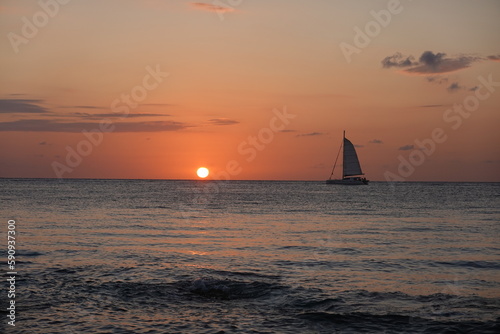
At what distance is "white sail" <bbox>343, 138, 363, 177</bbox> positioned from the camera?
181738mm

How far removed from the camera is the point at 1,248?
106ft

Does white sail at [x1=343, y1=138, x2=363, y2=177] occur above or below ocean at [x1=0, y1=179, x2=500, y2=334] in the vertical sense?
above

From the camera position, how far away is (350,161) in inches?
7234

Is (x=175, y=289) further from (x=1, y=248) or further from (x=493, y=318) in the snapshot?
(x=1, y=248)

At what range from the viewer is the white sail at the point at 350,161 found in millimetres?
181738

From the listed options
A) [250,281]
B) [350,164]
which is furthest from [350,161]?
[250,281]

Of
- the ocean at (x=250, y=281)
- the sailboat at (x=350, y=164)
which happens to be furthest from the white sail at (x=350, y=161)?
the ocean at (x=250, y=281)

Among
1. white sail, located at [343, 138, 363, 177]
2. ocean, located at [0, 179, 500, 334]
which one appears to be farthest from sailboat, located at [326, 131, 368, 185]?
ocean, located at [0, 179, 500, 334]

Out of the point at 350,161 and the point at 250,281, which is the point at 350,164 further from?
the point at 250,281

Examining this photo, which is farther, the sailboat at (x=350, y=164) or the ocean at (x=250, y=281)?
the sailboat at (x=350, y=164)

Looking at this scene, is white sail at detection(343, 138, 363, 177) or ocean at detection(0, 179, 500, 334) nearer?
ocean at detection(0, 179, 500, 334)

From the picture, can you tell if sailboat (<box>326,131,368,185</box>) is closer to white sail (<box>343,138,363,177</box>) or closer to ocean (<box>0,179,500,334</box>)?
white sail (<box>343,138,363,177</box>)

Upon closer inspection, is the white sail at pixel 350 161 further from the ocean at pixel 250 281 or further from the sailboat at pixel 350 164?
the ocean at pixel 250 281

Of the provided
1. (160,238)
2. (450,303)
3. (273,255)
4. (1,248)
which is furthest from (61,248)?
(450,303)
